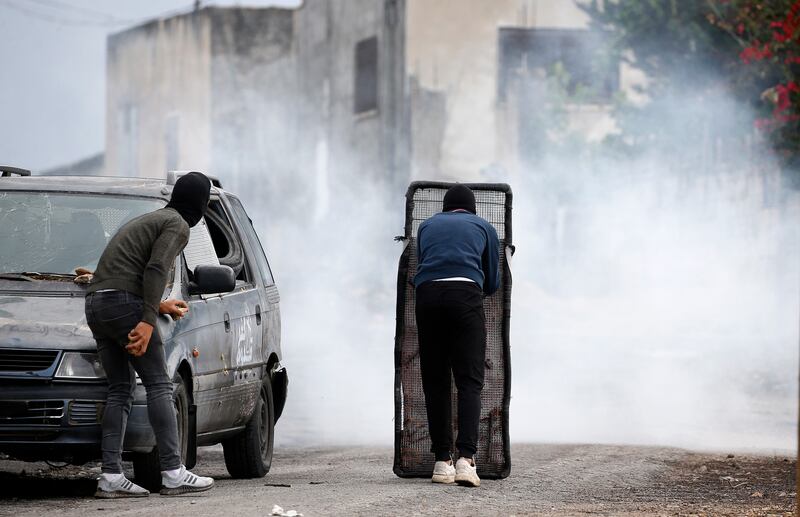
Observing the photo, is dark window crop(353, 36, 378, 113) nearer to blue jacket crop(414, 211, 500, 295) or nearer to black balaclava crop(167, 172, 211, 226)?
blue jacket crop(414, 211, 500, 295)

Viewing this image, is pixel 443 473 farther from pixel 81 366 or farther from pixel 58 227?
pixel 58 227

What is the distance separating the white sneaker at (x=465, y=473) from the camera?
9.20 metres

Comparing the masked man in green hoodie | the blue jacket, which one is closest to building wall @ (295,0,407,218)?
the blue jacket

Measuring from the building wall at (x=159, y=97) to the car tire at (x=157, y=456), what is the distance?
34674 mm

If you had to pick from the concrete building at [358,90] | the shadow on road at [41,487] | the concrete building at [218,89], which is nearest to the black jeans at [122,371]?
the shadow on road at [41,487]

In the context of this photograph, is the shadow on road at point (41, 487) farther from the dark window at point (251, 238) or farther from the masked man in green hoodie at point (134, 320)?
the dark window at point (251, 238)

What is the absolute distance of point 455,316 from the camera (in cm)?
928

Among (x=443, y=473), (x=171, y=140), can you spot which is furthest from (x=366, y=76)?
(x=443, y=473)

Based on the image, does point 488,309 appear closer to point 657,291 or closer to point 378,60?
point 657,291

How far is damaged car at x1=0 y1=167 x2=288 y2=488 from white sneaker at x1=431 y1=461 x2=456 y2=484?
1297 millimetres

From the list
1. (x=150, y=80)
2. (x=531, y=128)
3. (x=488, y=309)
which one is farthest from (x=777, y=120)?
(x=150, y=80)

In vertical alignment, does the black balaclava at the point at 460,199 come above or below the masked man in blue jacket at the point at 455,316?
above

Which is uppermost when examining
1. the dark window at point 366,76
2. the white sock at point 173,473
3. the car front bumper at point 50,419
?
the dark window at point 366,76

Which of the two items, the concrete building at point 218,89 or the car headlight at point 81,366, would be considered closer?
the car headlight at point 81,366
